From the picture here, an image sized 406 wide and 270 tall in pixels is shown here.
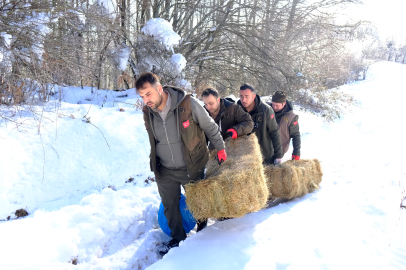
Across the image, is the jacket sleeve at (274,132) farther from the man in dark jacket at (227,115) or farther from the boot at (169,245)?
the boot at (169,245)

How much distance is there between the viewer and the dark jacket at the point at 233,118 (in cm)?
339

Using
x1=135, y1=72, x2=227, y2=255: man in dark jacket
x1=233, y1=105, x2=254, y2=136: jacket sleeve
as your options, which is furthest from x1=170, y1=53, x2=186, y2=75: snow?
x1=135, y1=72, x2=227, y2=255: man in dark jacket

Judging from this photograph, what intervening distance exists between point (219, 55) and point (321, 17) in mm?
4186

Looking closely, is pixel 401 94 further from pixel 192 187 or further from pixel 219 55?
pixel 192 187

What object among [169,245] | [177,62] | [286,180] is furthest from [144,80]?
[177,62]

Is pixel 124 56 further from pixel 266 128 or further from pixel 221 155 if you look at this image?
pixel 221 155

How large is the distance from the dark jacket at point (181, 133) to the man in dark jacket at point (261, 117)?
1152mm

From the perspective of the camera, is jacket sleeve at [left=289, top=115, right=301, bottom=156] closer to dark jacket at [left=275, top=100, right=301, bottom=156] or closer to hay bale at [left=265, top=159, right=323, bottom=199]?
dark jacket at [left=275, top=100, right=301, bottom=156]

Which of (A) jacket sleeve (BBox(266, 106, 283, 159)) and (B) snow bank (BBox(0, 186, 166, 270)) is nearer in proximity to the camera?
(B) snow bank (BBox(0, 186, 166, 270))

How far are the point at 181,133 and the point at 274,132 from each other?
1.89 metres

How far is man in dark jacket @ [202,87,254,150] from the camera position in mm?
3350

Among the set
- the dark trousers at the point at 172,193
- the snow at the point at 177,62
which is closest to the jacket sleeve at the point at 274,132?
the dark trousers at the point at 172,193

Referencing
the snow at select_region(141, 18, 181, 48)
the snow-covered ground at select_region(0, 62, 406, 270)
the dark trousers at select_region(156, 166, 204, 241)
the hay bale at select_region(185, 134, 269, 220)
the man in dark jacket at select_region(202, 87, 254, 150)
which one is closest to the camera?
the hay bale at select_region(185, 134, 269, 220)

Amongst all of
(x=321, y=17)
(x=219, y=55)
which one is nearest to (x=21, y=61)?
(x=219, y=55)
